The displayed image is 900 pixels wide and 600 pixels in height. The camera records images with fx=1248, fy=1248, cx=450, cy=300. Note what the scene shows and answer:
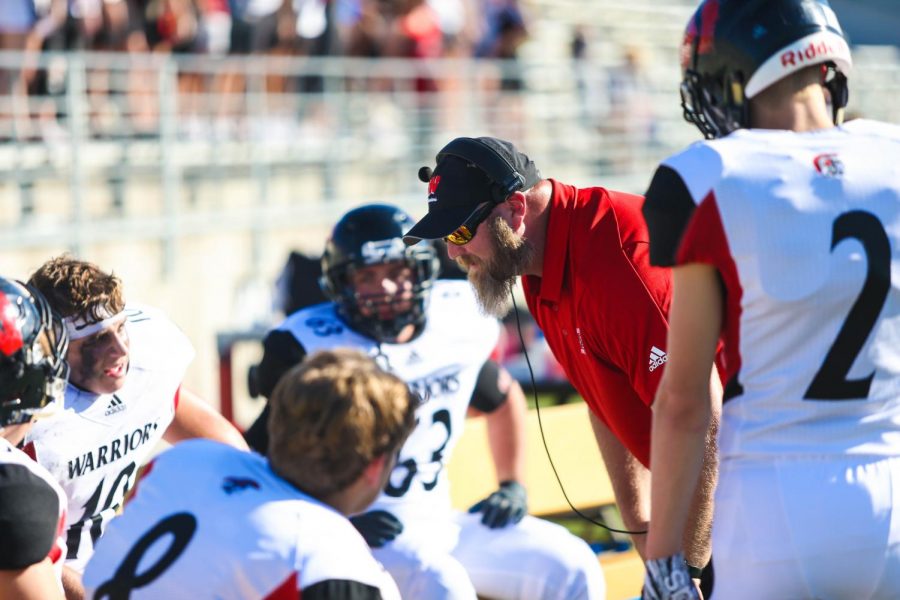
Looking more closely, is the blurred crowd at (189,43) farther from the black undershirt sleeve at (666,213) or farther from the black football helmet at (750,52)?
the black undershirt sleeve at (666,213)

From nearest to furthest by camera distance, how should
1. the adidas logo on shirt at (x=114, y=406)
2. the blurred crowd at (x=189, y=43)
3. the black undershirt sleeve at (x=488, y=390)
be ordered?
the adidas logo on shirt at (x=114, y=406) < the black undershirt sleeve at (x=488, y=390) < the blurred crowd at (x=189, y=43)

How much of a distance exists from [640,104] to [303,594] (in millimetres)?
13060

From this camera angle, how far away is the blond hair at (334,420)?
94.4 inches

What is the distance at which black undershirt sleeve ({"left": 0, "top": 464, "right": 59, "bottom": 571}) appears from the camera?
2.63 meters

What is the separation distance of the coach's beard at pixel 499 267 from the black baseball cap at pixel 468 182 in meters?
0.08

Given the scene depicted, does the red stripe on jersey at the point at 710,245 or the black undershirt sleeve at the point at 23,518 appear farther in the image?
the black undershirt sleeve at the point at 23,518

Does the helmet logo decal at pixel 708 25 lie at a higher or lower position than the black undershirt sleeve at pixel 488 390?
higher

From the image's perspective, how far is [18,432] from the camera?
312cm

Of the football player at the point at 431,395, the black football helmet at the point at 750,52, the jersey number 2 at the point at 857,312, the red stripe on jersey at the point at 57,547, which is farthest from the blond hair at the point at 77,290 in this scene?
the jersey number 2 at the point at 857,312

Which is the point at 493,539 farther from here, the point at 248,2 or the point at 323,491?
the point at 248,2

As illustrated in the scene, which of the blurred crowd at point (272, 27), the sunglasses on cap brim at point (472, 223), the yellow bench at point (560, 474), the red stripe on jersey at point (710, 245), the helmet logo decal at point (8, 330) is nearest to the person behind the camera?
Answer: the red stripe on jersey at point (710, 245)

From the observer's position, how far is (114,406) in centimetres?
380

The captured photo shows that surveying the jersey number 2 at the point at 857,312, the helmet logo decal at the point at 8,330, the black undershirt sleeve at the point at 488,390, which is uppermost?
the jersey number 2 at the point at 857,312

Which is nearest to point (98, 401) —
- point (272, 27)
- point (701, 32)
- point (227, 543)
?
point (227, 543)
